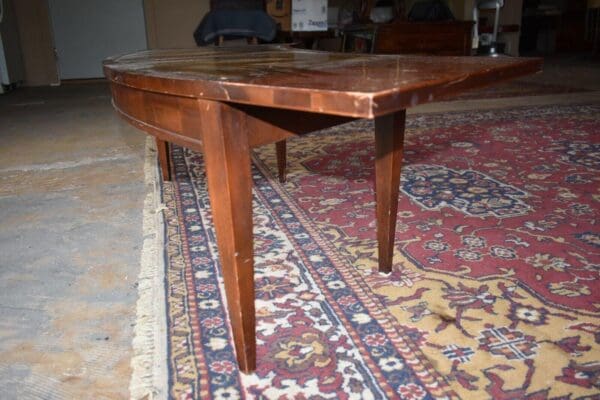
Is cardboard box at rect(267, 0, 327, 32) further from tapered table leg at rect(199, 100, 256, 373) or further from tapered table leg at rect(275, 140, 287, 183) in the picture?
tapered table leg at rect(199, 100, 256, 373)

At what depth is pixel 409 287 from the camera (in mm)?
1157

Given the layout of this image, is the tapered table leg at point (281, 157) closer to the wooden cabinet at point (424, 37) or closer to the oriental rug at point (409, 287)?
the oriental rug at point (409, 287)

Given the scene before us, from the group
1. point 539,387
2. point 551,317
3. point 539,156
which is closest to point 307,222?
point 551,317

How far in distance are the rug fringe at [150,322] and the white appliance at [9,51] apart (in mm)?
4264

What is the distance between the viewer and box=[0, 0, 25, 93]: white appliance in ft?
15.9

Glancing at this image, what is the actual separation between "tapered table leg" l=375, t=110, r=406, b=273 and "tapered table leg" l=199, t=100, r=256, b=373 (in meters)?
0.43

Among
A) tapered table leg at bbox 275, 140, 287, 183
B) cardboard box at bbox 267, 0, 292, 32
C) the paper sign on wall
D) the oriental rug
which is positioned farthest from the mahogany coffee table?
cardboard box at bbox 267, 0, 292, 32

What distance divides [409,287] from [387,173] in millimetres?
277

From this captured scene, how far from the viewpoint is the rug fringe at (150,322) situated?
85 cm

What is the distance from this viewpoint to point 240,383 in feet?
2.77

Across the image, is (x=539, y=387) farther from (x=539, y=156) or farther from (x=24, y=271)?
(x=539, y=156)

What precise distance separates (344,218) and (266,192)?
1.30 feet

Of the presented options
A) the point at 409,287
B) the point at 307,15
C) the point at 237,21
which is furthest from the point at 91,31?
the point at 409,287

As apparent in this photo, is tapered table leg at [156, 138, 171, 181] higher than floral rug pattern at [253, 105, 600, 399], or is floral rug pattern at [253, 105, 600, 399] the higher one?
tapered table leg at [156, 138, 171, 181]
